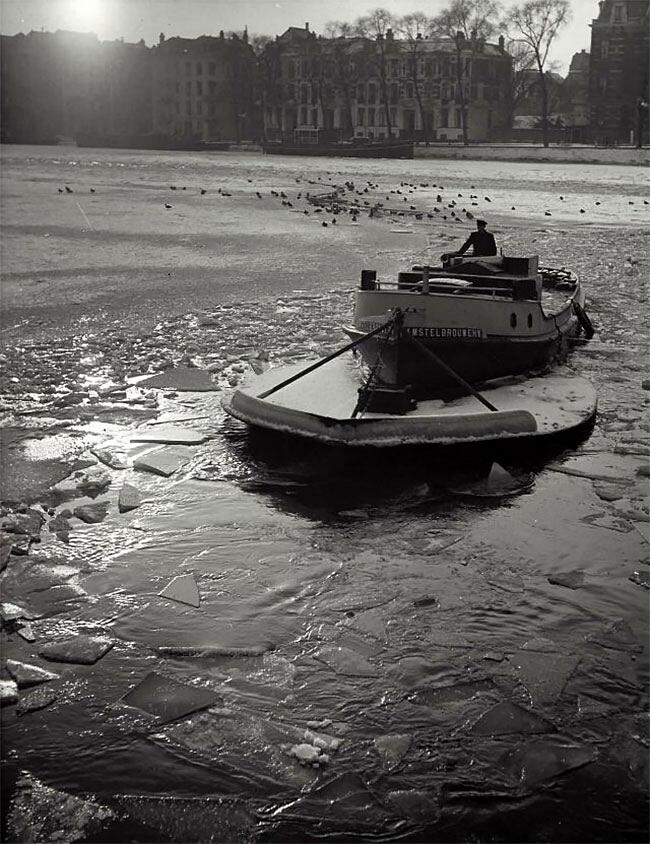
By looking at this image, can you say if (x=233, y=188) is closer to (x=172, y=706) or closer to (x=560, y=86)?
(x=172, y=706)

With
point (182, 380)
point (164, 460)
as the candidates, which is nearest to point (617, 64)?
point (182, 380)

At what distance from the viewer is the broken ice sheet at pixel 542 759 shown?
4.25 m

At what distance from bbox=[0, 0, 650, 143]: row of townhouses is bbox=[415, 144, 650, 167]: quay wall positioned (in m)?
8.28

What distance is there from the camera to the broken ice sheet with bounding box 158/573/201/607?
581 cm

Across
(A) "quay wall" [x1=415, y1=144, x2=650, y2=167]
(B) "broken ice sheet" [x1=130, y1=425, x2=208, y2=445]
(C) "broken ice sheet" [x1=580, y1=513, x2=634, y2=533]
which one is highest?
(A) "quay wall" [x1=415, y1=144, x2=650, y2=167]

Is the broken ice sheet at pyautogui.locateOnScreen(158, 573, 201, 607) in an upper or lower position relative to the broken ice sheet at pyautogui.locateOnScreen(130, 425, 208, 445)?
lower

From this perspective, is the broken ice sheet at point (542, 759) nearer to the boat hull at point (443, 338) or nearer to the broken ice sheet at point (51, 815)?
the broken ice sheet at point (51, 815)

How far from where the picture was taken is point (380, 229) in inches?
999

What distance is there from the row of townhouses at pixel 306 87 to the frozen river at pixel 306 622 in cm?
7760

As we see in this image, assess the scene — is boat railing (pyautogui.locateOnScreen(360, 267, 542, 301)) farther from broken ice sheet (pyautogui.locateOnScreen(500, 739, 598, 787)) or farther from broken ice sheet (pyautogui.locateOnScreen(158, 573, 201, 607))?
broken ice sheet (pyautogui.locateOnScreen(500, 739, 598, 787))

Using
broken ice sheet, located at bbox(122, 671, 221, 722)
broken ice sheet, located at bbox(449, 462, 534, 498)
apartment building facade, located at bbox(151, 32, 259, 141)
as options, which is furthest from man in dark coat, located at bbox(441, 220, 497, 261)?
apartment building facade, located at bbox(151, 32, 259, 141)

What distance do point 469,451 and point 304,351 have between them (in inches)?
161

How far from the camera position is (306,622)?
5582 mm

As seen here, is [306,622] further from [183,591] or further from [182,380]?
[182,380]
